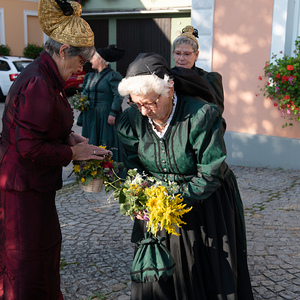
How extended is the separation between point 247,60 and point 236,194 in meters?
5.00

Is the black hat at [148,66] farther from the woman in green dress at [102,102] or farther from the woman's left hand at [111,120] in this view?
the woman's left hand at [111,120]

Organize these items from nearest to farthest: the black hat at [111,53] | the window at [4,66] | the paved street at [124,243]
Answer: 1. the paved street at [124,243]
2. the black hat at [111,53]
3. the window at [4,66]

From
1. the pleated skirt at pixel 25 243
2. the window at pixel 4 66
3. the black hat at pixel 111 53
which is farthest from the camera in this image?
the window at pixel 4 66

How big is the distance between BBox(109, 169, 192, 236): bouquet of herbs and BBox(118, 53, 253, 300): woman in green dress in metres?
0.18

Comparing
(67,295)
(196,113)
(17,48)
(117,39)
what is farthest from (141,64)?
(17,48)

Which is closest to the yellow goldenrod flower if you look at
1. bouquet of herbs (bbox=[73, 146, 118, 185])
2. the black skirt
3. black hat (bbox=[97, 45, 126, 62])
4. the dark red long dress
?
the black skirt

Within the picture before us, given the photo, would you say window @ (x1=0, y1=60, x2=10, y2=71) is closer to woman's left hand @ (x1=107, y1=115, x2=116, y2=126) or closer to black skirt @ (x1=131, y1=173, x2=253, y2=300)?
woman's left hand @ (x1=107, y1=115, x2=116, y2=126)

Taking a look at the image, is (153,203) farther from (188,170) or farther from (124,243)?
(124,243)

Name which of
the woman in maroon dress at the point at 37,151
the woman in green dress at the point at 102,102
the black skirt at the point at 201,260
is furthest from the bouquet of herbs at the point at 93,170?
the woman in green dress at the point at 102,102

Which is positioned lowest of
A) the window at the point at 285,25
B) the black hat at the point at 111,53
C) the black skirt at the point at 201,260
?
the black skirt at the point at 201,260

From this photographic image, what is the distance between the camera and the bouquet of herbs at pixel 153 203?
2375 mm

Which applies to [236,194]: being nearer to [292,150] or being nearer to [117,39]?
[292,150]

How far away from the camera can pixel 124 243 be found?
4645mm

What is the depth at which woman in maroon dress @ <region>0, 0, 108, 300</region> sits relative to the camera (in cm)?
254
